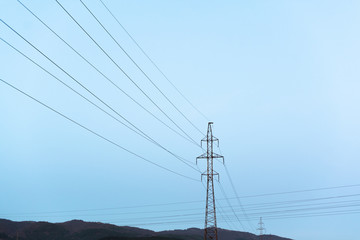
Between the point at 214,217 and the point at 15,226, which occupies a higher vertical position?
the point at 15,226

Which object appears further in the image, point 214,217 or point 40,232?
point 40,232

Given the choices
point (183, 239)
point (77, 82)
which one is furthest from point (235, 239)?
point (77, 82)

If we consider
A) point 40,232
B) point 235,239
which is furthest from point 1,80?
point 235,239

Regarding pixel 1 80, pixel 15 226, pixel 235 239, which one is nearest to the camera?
pixel 1 80

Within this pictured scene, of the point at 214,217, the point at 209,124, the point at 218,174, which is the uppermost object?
the point at 209,124

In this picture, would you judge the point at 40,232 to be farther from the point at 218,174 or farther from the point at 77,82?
the point at 77,82

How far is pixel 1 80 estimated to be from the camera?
19719mm

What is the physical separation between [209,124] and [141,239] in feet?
275

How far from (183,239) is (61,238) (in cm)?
4157

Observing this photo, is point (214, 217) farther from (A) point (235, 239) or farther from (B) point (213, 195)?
(A) point (235, 239)

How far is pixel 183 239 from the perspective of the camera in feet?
477

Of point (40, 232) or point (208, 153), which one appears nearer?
point (208, 153)

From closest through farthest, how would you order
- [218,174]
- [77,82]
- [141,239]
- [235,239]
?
[77,82]
[218,174]
[141,239]
[235,239]

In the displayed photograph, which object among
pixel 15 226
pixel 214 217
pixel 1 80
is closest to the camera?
pixel 1 80
